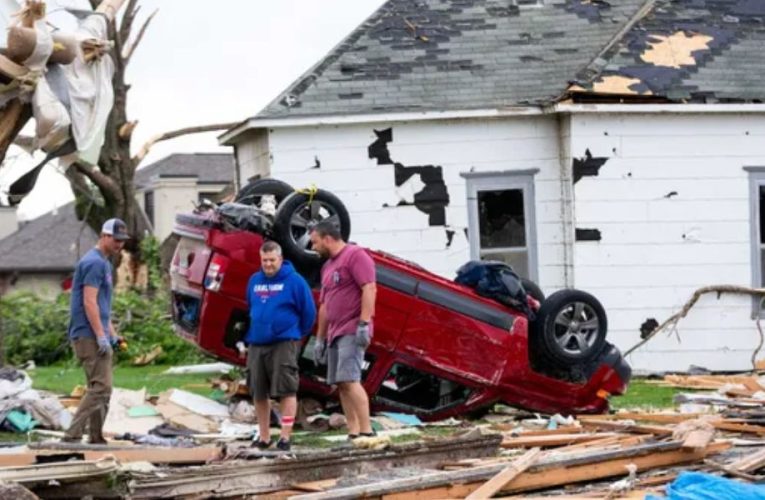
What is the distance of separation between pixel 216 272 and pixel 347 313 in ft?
5.02

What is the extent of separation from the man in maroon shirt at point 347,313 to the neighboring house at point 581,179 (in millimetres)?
6487

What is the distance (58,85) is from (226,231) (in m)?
4.56

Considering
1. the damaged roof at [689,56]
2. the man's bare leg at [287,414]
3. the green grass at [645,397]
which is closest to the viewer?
the man's bare leg at [287,414]

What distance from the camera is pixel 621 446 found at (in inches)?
480

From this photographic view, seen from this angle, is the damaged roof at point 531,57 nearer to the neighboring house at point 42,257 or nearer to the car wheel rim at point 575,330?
the car wheel rim at point 575,330

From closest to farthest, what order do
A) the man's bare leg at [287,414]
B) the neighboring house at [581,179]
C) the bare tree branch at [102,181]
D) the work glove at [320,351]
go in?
the man's bare leg at [287,414] < the work glove at [320,351] < the neighboring house at [581,179] < the bare tree branch at [102,181]

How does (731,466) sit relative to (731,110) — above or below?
below

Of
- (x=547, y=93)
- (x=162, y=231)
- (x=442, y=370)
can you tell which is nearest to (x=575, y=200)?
(x=547, y=93)

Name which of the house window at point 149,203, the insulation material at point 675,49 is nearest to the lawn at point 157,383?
the insulation material at point 675,49

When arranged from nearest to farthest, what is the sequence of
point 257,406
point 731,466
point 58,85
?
point 58,85, point 731,466, point 257,406

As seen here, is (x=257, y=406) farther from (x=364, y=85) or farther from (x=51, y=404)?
(x=364, y=85)

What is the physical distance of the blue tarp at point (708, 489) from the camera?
33.9 ft

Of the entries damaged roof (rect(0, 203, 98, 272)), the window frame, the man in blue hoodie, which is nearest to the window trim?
the man in blue hoodie

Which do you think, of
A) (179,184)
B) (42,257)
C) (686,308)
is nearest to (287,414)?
(686,308)
